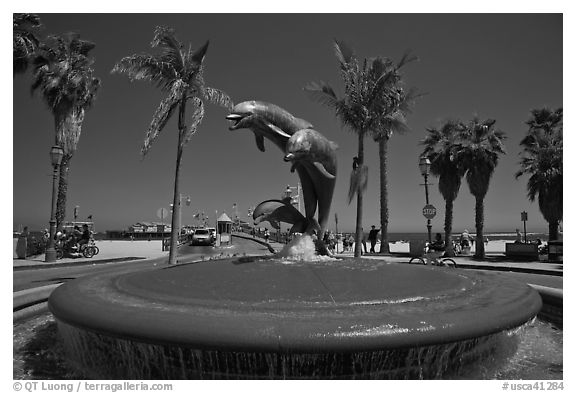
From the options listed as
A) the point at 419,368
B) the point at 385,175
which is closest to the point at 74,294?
the point at 419,368

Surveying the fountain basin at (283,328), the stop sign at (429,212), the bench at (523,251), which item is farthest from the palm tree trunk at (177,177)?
the bench at (523,251)

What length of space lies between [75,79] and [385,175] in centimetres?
2146

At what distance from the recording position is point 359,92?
15.1m

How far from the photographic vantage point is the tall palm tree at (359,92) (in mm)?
14922

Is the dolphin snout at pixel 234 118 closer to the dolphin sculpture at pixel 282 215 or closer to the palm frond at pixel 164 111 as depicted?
the dolphin sculpture at pixel 282 215

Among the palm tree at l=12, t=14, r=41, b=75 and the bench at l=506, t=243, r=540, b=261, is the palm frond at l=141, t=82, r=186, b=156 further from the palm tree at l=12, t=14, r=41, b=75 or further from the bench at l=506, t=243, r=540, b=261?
the bench at l=506, t=243, r=540, b=261

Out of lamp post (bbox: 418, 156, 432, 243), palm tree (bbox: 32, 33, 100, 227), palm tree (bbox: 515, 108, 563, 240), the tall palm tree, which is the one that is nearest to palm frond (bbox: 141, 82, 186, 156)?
the tall palm tree

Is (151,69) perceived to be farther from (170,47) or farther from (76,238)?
(76,238)

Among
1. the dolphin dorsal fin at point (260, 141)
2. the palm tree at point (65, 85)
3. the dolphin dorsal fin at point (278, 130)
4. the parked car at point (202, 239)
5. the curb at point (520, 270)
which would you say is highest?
the palm tree at point (65, 85)

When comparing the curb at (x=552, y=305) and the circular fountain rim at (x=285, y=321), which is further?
the curb at (x=552, y=305)

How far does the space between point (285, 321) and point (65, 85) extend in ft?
84.5

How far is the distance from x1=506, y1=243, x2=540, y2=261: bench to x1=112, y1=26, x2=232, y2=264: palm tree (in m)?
16.8

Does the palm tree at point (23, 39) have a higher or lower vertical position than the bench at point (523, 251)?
higher
